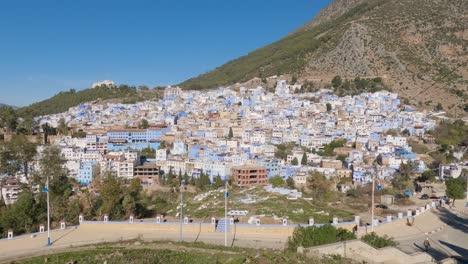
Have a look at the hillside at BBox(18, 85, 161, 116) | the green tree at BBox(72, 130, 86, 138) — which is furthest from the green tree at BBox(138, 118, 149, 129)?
the hillside at BBox(18, 85, 161, 116)

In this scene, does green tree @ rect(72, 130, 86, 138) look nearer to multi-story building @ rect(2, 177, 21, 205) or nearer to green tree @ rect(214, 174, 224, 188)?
multi-story building @ rect(2, 177, 21, 205)

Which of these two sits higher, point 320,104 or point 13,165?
point 320,104

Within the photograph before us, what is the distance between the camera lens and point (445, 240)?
1318cm

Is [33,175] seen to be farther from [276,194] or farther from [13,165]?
[276,194]

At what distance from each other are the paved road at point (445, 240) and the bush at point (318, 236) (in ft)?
5.70

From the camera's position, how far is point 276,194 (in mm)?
22562

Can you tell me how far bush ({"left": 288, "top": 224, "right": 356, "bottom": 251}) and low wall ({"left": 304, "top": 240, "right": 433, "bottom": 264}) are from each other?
0.64 m

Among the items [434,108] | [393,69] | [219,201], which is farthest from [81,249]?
[393,69]

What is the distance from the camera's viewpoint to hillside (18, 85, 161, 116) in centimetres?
6428

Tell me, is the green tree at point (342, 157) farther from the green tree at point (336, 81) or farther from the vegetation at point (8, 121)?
the vegetation at point (8, 121)

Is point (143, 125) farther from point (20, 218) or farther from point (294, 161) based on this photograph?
point (20, 218)

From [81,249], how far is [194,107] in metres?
45.5

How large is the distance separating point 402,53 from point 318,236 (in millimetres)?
53480

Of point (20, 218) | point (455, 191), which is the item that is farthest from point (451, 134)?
point (20, 218)
